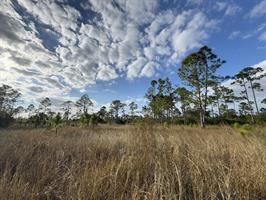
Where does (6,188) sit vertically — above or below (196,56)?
below

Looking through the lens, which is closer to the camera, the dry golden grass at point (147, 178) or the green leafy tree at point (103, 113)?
the dry golden grass at point (147, 178)

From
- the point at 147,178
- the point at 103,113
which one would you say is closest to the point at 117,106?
the point at 103,113

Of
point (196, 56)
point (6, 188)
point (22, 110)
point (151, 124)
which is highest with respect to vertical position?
point (196, 56)

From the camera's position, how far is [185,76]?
58.0 ft

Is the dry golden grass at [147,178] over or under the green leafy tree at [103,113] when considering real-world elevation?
under

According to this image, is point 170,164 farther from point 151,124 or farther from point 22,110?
point 22,110

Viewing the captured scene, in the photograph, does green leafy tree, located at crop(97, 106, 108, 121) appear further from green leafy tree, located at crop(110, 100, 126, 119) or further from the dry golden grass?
the dry golden grass

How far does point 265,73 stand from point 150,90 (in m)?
18.3

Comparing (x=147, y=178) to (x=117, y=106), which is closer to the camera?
(x=147, y=178)

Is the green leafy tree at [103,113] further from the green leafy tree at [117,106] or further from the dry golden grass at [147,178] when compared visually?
the dry golden grass at [147,178]

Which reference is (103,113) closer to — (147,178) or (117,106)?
(117,106)

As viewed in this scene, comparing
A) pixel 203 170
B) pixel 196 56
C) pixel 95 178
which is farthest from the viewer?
pixel 196 56

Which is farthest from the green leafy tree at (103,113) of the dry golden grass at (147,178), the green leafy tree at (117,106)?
the dry golden grass at (147,178)

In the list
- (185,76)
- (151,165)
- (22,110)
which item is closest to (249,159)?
(151,165)
